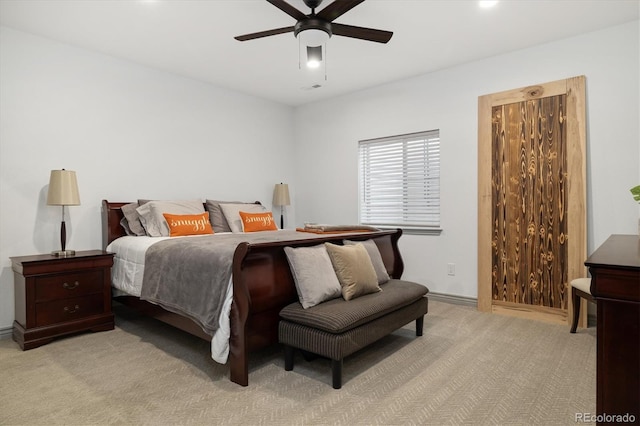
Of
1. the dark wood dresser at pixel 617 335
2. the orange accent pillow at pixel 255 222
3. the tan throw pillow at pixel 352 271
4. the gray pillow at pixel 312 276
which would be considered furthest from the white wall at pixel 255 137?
the dark wood dresser at pixel 617 335

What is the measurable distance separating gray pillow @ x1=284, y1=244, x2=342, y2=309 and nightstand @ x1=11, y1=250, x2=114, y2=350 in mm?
1915

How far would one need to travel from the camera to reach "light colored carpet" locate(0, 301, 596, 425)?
1862mm

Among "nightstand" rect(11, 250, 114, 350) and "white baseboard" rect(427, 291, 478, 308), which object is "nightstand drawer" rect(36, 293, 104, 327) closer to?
"nightstand" rect(11, 250, 114, 350)

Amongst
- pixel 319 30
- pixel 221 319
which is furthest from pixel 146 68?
pixel 221 319

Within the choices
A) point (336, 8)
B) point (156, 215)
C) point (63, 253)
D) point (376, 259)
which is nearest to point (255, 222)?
point (156, 215)

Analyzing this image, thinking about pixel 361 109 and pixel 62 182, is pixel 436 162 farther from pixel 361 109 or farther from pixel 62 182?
pixel 62 182

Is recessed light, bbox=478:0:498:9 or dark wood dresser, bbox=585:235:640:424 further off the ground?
recessed light, bbox=478:0:498:9

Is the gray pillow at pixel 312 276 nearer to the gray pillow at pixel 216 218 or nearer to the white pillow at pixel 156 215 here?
the white pillow at pixel 156 215

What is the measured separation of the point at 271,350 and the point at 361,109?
3434mm

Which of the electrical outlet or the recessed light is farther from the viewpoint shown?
the electrical outlet

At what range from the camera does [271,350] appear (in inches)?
108

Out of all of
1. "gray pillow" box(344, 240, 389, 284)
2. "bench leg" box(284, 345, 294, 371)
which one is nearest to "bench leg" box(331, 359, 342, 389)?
"bench leg" box(284, 345, 294, 371)

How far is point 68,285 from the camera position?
3021 millimetres

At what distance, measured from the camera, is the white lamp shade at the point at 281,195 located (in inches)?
208
